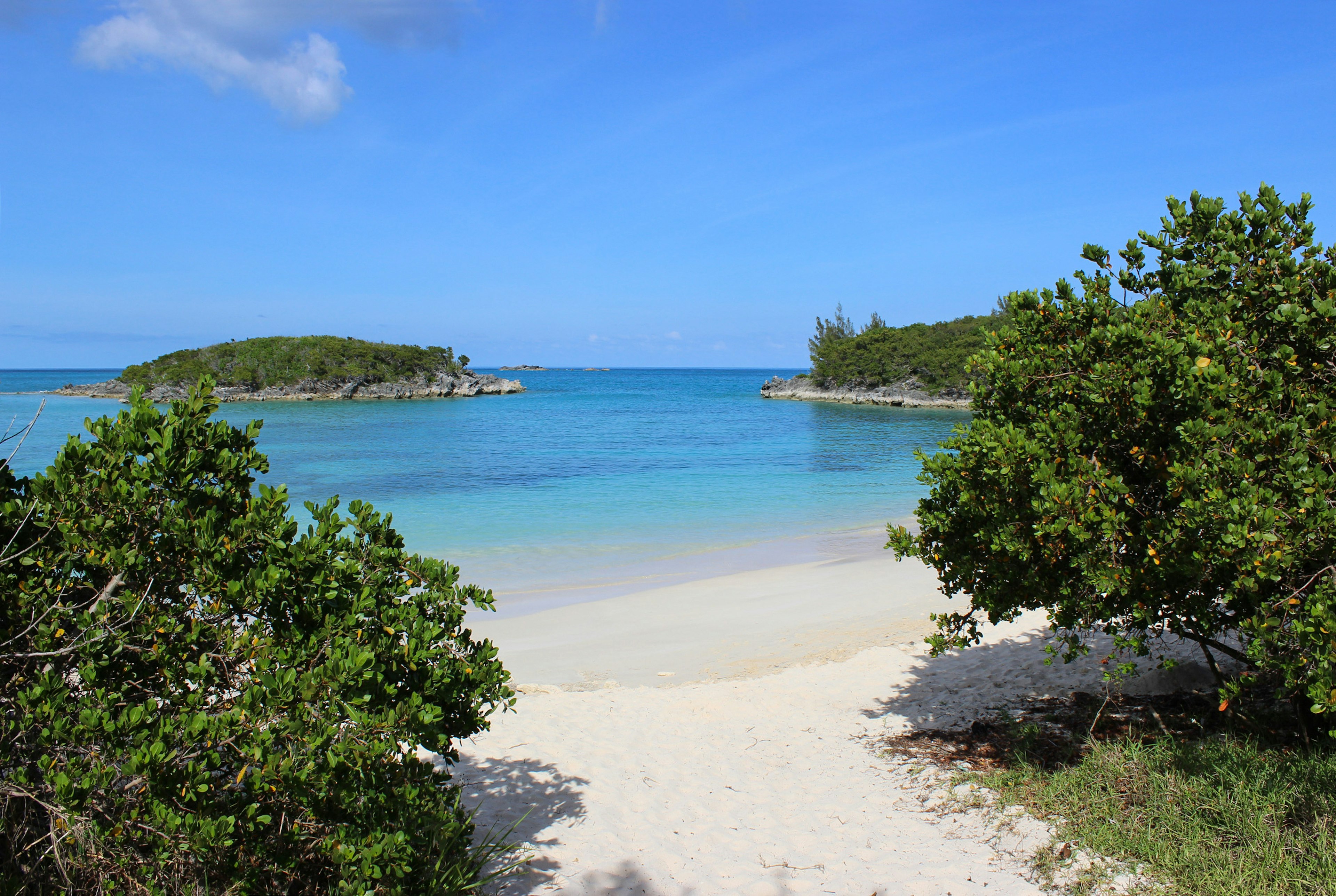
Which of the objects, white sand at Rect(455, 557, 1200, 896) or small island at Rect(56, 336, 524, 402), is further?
small island at Rect(56, 336, 524, 402)

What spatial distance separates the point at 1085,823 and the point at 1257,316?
10.5 feet

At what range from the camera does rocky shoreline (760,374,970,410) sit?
72.7m

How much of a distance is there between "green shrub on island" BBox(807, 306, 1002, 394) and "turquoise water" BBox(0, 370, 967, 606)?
11.8 meters

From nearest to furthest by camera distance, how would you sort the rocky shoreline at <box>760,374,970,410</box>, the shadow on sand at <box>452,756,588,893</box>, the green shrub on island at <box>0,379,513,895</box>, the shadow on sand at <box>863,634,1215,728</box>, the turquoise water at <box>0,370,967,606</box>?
the green shrub on island at <box>0,379,513,895</box> → the shadow on sand at <box>452,756,588,893</box> → the shadow on sand at <box>863,634,1215,728</box> → the turquoise water at <box>0,370,967,606</box> → the rocky shoreline at <box>760,374,970,410</box>

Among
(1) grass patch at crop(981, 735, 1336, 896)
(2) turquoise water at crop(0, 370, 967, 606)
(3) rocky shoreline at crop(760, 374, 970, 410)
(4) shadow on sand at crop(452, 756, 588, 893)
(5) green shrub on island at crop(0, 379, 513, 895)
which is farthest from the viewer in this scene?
(3) rocky shoreline at crop(760, 374, 970, 410)

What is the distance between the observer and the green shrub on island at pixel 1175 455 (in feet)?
12.3

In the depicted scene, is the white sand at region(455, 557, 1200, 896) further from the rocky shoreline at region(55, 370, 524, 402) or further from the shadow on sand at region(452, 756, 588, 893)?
the rocky shoreline at region(55, 370, 524, 402)

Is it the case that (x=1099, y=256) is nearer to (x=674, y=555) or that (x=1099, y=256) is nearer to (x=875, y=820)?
(x=875, y=820)

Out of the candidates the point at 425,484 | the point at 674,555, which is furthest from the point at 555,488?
the point at 674,555

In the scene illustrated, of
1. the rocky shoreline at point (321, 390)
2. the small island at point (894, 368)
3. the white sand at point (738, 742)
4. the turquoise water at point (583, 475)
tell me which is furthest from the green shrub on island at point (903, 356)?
the white sand at point (738, 742)

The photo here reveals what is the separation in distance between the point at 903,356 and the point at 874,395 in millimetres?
4926

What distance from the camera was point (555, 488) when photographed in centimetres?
2481

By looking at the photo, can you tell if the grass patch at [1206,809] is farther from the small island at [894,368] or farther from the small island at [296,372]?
the small island at [296,372]

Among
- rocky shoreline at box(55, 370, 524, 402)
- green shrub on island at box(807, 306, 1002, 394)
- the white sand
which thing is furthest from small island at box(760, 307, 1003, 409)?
the white sand
